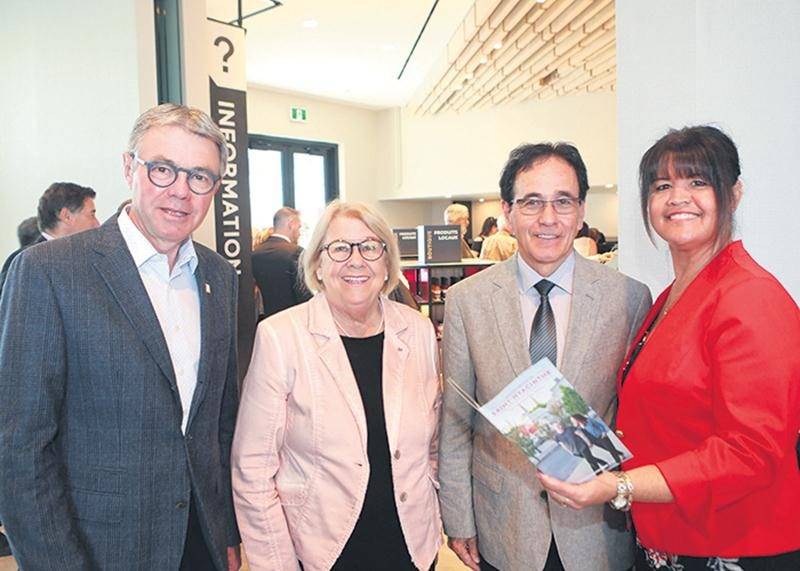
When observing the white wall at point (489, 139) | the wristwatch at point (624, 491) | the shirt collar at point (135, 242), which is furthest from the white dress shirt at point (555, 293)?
the white wall at point (489, 139)

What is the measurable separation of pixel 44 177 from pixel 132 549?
12.5ft

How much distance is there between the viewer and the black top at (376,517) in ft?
6.13

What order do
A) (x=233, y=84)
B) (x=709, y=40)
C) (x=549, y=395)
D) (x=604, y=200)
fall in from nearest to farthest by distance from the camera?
(x=549, y=395) → (x=709, y=40) → (x=233, y=84) → (x=604, y=200)

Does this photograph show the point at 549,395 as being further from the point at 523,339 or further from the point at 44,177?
the point at 44,177

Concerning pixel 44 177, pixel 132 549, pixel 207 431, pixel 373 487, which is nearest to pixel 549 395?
pixel 373 487

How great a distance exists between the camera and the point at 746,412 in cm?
137

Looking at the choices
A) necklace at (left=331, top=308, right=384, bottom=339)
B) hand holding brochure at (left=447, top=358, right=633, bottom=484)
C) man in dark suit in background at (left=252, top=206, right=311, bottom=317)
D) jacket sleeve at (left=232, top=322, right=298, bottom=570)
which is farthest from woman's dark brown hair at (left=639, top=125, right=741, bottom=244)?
man in dark suit in background at (left=252, top=206, right=311, bottom=317)

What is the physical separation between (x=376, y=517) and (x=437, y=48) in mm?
9364

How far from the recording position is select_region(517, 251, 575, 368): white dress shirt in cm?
186

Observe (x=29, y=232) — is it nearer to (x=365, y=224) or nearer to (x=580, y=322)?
(x=365, y=224)

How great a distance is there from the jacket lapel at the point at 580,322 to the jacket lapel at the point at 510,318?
0.12m

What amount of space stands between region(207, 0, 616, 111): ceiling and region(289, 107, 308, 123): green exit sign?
528mm

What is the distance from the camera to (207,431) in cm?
177

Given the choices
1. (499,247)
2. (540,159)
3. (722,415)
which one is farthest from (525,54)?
Answer: (722,415)
